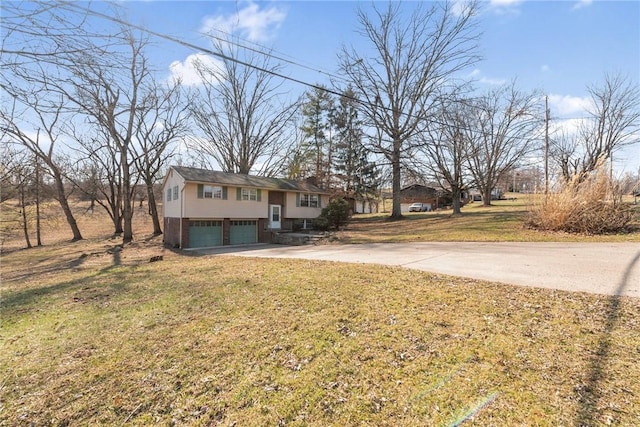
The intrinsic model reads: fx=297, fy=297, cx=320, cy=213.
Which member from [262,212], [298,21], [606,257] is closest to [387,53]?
[262,212]

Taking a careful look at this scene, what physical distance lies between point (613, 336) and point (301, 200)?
67.3 ft

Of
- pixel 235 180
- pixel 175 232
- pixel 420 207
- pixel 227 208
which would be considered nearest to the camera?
pixel 175 232

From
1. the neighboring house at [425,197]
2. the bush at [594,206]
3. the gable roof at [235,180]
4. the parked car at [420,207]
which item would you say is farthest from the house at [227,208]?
the neighboring house at [425,197]

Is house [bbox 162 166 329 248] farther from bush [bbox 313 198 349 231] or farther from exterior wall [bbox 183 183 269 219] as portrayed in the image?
bush [bbox 313 198 349 231]

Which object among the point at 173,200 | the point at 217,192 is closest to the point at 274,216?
the point at 217,192

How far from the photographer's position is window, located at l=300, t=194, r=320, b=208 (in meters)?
23.3

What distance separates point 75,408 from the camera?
9.23 feet

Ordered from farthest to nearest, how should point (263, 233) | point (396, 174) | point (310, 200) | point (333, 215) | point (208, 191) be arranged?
point (396, 174), point (310, 200), point (263, 233), point (333, 215), point (208, 191)

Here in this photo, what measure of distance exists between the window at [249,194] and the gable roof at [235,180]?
48cm

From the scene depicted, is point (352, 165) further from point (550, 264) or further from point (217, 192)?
point (550, 264)

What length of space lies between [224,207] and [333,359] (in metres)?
17.2

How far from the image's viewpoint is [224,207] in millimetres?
19203

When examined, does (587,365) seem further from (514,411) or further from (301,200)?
(301,200)

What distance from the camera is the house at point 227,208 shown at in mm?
18000
